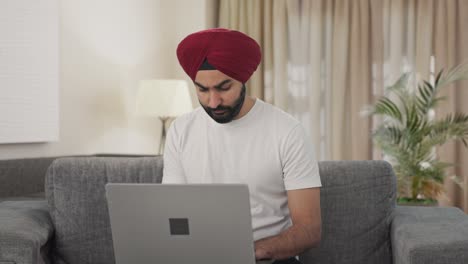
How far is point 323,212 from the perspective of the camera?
8.28 feet

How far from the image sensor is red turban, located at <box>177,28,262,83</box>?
84.7 inches

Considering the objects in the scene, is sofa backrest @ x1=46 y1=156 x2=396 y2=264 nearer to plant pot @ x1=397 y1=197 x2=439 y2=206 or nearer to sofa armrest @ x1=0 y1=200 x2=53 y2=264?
sofa armrest @ x1=0 y1=200 x2=53 y2=264

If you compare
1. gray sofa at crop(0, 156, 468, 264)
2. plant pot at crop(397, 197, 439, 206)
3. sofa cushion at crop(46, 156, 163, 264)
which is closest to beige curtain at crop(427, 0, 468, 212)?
plant pot at crop(397, 197, 439, 206)

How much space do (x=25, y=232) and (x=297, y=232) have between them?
805mm

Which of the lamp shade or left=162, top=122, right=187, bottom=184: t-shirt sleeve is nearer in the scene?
left=162, top=122, right=187, bottom=184: t-shirt sleeve

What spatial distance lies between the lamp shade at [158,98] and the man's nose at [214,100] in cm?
302

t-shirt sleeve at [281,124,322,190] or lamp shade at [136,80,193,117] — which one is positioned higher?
lamp shade at [136,80,193,117]

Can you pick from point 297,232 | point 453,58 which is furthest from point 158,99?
point 297,232

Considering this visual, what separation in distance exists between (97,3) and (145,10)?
0.79 meters

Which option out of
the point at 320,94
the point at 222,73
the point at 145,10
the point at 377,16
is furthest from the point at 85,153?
the point at 222,73

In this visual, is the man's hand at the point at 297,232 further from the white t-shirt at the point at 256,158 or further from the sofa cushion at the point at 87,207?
the sofa cushion at the point at 87,207

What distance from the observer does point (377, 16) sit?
5793mm

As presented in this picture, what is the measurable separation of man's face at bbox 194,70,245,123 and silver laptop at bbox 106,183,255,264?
1.32 feet

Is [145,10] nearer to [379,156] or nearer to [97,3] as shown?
[97,3]
